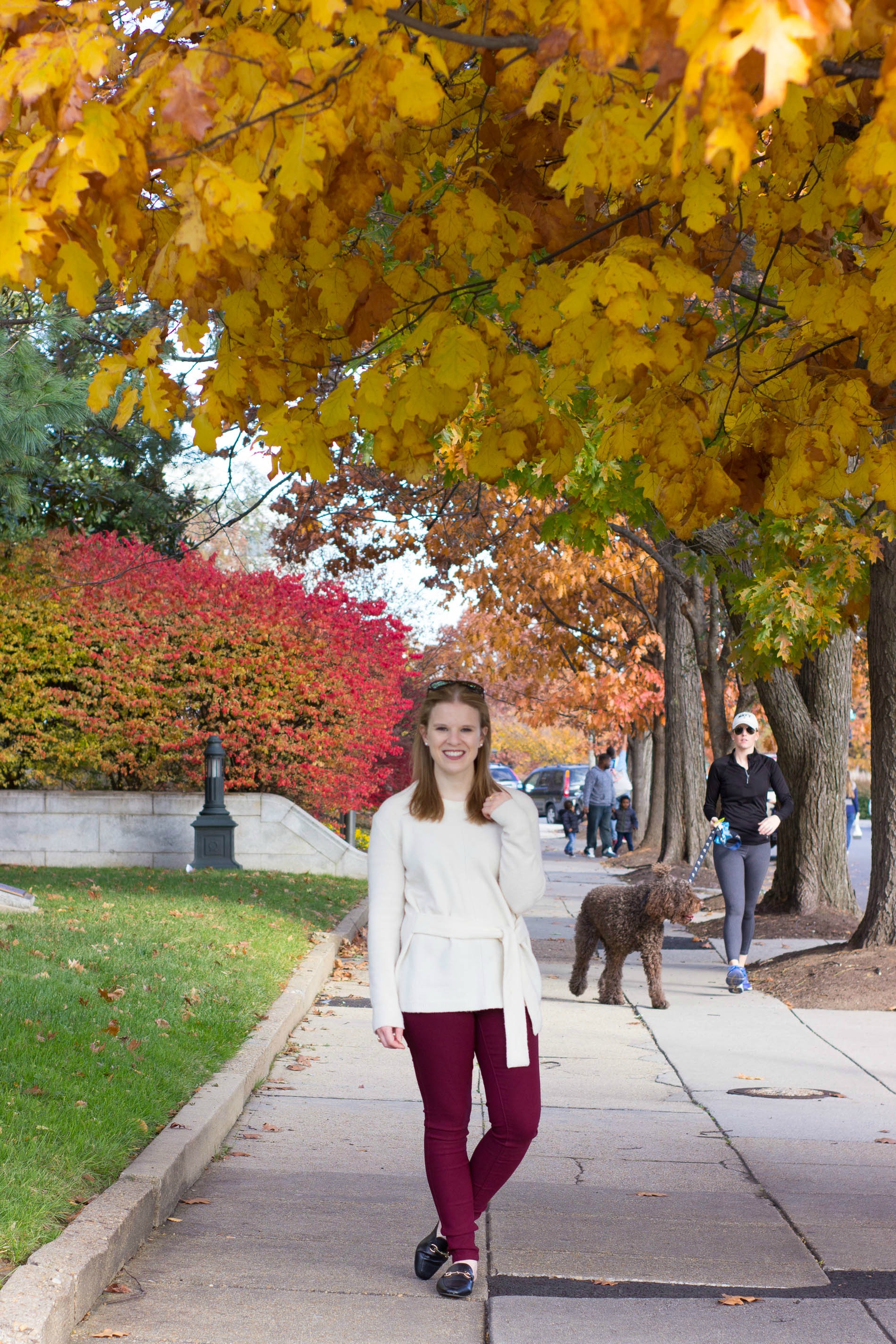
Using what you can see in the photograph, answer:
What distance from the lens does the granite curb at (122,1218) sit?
3.71m

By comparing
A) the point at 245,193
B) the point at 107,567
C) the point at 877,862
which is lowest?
the point at 877,862

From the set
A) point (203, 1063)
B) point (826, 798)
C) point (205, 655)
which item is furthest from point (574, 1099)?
point (205, 655)

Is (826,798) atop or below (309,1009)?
atop

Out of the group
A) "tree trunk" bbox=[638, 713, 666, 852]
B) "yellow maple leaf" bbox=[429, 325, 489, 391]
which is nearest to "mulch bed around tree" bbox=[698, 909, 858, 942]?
"yellow maple leaf" bbox=[429, 325, 489, 391]

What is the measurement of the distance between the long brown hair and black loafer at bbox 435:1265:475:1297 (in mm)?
1373

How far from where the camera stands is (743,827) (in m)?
10.9

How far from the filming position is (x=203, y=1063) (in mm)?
6715

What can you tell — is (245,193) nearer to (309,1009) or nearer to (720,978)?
(309,1009)

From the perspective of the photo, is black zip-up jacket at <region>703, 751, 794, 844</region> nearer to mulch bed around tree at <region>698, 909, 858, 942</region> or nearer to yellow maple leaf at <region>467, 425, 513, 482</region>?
mulch bed around tree at <region>698, 909, 858, 942</region>

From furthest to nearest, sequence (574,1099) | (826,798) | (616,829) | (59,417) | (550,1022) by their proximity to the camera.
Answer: (616,829) → (826,798) → (59,417) → (550,1022) → (574,1099)

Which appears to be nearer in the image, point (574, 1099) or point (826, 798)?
point (574, 1099)

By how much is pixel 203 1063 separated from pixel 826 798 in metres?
9.49

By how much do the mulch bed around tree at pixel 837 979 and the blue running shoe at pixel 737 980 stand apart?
20 cm

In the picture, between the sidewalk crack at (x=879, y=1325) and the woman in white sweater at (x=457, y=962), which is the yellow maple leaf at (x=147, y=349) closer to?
the woman in white sweater at (x=457, y=962)
